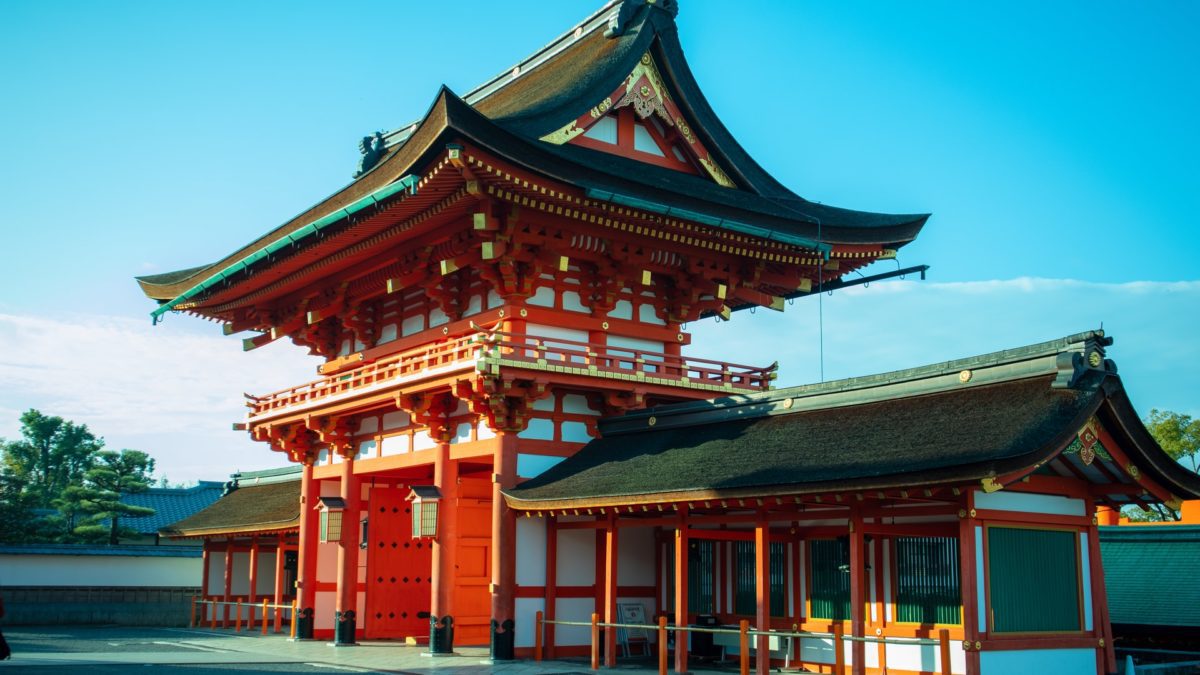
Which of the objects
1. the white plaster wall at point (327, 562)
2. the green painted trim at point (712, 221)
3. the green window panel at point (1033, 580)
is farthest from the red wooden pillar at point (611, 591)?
the white plaster wall at point (327, 562)

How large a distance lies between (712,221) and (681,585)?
7.55 m

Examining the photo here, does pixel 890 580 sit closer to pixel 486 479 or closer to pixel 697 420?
pixel 697 420

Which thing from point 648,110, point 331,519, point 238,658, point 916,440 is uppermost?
point 648,110

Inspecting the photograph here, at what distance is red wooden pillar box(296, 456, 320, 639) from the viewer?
28.2m

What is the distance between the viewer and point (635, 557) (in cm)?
2336

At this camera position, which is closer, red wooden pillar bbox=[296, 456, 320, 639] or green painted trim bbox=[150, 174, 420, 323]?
green painted trim bbox=[150, 174, 420, 323]

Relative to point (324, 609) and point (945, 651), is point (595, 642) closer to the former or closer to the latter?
point (945, 651)

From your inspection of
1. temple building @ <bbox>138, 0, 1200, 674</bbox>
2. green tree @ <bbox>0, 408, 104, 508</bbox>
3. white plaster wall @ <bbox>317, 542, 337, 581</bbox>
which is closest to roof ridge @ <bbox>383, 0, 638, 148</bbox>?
temple building @ <bbox>138, 0, 1200, 674</bbox>

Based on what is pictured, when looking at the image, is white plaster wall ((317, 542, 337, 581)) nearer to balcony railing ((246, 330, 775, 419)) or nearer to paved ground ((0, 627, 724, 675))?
paved ground ((0, 627, 724, 675))

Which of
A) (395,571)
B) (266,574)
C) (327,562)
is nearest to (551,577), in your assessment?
(395,571)

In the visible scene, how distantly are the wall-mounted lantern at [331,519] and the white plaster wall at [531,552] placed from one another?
615 centimetres

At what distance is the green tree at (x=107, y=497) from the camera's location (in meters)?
44.4

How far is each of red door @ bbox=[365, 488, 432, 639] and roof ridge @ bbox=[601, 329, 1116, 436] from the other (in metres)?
7.35

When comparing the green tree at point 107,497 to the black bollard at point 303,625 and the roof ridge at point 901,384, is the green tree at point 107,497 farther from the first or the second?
the roof ridge at point 901,384
